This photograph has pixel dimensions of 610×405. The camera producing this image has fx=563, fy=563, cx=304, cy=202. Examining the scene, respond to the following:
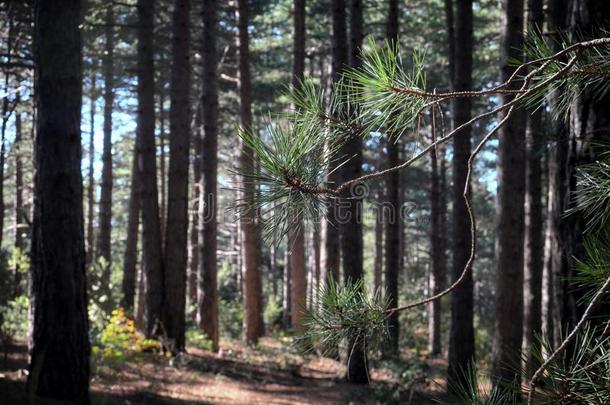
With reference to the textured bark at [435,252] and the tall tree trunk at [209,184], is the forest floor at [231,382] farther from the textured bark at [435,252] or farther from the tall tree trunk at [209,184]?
the textured bark at [435,252]

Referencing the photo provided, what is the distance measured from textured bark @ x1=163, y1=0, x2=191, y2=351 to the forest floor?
1.01 m

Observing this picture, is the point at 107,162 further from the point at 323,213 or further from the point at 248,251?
the point at 323,213

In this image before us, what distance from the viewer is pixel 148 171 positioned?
11.7m

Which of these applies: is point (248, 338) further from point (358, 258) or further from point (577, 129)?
point (577, 129)

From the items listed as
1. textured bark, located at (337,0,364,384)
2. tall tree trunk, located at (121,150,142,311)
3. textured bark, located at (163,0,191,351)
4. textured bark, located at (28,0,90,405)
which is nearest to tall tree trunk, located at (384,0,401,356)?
textured bark, located at (337,0,364,384)

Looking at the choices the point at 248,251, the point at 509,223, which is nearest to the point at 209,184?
the point at 248,251

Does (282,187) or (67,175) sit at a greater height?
(67,175)

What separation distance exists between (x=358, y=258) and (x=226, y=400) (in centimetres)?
338

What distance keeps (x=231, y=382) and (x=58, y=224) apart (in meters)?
5.23

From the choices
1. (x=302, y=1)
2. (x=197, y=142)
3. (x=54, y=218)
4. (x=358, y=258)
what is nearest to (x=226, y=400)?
(x=358, y=258)

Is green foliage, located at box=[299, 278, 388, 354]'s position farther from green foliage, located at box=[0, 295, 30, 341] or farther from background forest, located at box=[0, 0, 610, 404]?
green foliage, located at box=[0, 295, 30, 341]

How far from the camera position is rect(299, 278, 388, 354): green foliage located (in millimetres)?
2365

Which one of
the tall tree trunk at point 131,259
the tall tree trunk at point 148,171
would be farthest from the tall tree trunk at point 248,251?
the tall tree trunk at point 131,259

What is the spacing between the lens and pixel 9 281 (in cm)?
1111
